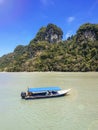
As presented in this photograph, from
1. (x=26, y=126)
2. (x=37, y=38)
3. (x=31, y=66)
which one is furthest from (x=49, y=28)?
(x=26, y=126)

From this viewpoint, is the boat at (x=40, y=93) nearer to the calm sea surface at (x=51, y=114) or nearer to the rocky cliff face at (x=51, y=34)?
the calm sea surface at (x=51, y=114)

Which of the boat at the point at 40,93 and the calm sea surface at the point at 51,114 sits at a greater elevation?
the boat at the point at 40,93

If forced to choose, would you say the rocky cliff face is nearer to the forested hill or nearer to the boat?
the forested hill

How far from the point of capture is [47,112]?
16391mm

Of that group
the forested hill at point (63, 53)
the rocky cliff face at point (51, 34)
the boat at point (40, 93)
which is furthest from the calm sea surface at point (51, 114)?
the rocky cliff face at point (51, 34)

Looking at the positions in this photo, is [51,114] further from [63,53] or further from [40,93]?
[63,53]

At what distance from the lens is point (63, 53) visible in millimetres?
102562

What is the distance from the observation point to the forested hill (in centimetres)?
8669

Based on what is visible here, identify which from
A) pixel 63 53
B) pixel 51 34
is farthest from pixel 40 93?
pixel 51 34

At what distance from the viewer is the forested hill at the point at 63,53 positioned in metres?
86.7

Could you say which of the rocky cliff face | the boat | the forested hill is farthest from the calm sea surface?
the rocky cliff face

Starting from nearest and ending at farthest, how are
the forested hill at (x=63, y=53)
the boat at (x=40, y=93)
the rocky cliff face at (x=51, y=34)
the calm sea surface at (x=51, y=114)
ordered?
the calm sea surface at (x=51, y=114)
the boat at (x=40, y=93)
the forested hill at (x=63, y=53)
the rocky cliff face at (x=51, y=34)

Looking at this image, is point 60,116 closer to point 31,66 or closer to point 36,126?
point 36,126

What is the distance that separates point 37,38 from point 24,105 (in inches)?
4327
